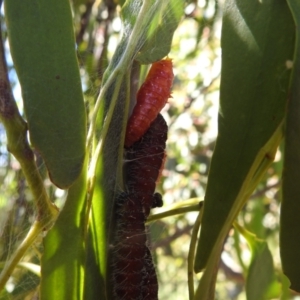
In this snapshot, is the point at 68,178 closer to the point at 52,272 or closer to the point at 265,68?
the point at 52,272

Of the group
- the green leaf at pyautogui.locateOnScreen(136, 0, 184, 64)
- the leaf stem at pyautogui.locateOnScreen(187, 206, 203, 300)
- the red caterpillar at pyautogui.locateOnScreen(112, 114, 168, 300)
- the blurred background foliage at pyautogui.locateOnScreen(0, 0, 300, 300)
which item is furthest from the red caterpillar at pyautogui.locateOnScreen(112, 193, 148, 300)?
the blurred background foliage at pyautogui.locateOnScreen(0, 0, 300, 300)

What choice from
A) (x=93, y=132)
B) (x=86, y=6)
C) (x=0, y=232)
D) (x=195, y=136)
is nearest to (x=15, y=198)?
(x=0, y=232)

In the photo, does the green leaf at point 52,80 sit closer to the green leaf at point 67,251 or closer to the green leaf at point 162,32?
the green leaf at point 67,251

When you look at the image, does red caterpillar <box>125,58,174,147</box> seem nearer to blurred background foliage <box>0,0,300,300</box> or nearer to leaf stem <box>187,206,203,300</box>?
leaf stem <box>187,206,203,300</box>

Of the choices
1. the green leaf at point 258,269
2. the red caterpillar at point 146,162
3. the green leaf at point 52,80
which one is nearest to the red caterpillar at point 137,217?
the red caterpillar at point 146,162

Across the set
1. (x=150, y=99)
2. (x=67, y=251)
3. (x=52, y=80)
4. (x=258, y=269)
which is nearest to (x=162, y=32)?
(x=150, y=99)

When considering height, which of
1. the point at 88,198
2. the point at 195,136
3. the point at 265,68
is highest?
the point at 265,68

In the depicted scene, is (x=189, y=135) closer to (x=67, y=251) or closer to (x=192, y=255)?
(x=192, y=255)
